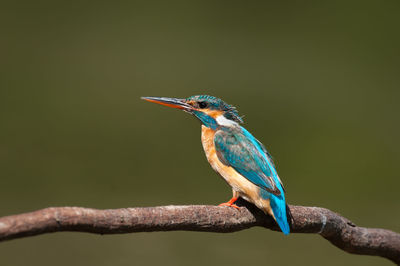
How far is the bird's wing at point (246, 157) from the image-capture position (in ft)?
6.18

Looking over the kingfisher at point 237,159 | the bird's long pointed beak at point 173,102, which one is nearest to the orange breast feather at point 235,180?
the kingfisher at point 237,159

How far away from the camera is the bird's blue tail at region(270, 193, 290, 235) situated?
1737mm

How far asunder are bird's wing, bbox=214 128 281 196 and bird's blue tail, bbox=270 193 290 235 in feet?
0.08

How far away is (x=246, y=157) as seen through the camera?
1.96m

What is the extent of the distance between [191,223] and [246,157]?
19.2 inches

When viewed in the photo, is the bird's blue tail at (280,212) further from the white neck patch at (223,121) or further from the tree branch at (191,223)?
the white neck patch at (223,121)

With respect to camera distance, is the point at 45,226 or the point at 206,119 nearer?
the point at 45,226

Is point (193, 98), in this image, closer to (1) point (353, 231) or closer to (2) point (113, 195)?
(1) point (353, 231)

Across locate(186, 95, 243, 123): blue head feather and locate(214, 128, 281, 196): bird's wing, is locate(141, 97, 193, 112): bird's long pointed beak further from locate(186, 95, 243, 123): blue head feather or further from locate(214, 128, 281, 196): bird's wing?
locate(214, 128, 281, 196): bird's wing

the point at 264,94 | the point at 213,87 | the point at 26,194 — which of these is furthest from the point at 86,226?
the point at 264,94

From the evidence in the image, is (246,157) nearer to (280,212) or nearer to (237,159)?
(237,159)

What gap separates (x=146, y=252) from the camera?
3.95 metres

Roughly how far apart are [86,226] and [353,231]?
1.10m

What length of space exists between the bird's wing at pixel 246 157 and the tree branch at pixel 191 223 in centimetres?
11
